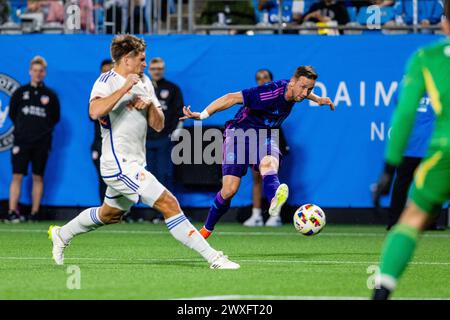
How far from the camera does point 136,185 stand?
10086 millimetres

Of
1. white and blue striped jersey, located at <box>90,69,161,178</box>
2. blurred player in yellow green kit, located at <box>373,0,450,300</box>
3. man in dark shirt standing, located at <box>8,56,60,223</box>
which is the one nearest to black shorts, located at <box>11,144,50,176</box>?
man in dark shirt standing, located at <box>8,56,60,223</box>

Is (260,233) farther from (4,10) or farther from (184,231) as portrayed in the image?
(4,10)

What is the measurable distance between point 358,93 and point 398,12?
70.0 inches

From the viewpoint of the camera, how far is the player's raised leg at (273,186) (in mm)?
12359

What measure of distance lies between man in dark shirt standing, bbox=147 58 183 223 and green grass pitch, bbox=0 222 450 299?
1.39 m

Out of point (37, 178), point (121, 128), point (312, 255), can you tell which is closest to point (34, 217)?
point (37, 178)

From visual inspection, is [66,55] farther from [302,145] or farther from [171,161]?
[302,145]

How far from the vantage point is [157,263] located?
11086 mm

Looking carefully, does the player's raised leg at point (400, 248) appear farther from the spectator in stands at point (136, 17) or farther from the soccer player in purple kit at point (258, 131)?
the spectator in stands at point (136, 17)

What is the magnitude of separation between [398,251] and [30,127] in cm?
1188

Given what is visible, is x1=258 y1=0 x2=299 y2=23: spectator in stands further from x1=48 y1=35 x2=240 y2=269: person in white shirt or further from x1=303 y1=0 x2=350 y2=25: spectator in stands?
x1=48 y1=35 x2=240 y2=269: person in white shirt

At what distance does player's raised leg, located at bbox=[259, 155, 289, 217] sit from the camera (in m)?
12.4

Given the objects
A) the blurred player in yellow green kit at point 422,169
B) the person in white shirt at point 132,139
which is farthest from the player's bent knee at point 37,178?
the blurred player in yellow green kit at point 422,169

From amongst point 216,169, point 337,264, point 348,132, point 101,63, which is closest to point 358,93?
point 348,132
